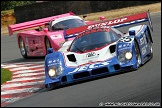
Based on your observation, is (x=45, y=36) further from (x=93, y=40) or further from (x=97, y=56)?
(x=97, y=56)

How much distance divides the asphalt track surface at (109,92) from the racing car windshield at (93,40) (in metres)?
0.97

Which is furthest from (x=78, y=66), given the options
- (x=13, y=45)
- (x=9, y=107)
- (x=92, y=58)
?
(x=13, y=45)

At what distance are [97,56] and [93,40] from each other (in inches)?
32.6

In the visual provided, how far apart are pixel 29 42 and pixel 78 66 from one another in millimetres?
7272

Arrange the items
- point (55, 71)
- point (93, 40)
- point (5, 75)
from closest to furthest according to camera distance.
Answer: point (55, 71)
point (93, 40)
point (5, 75)

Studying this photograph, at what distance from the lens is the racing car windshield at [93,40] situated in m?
10.9

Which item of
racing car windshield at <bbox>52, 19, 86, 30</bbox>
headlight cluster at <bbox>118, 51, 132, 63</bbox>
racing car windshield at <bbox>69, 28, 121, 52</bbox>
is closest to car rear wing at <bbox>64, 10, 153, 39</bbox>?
racing car windshield at <bbox>69, 28, 121, 52</bbox>

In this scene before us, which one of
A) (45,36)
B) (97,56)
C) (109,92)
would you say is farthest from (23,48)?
(109,92)

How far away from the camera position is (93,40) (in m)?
11.0

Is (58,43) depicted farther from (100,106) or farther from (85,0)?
(85,0)

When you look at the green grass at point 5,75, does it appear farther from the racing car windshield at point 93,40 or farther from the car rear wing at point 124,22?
the racing car windshield at point 93,40

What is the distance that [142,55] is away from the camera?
10.6 m

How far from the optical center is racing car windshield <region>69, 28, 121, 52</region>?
1087 cm

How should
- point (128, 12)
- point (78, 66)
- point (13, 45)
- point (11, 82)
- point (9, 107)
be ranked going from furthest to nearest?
1. point (128, 12)
2. point (13, 45)
3. point (11, 82)
4. point (78, 66)
5. point (9, 107)
